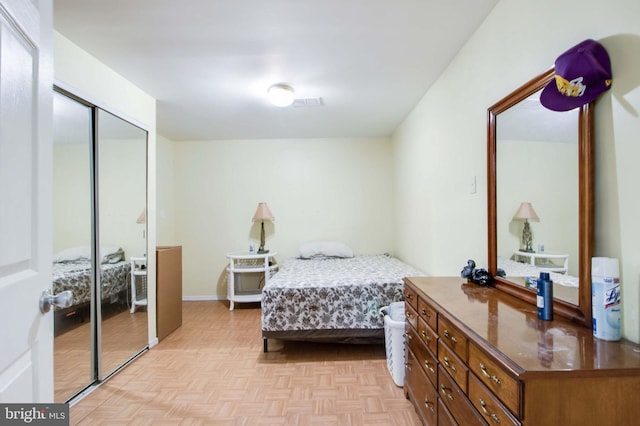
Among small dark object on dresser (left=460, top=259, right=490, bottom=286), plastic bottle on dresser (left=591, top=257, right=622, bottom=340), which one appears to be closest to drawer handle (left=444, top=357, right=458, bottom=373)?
plastic bottle on dresser (left=591, top=257, right=622, bottom=340)

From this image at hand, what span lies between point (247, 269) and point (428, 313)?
292cm

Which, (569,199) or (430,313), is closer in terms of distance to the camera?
(569,199)

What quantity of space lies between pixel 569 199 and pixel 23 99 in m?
1.78

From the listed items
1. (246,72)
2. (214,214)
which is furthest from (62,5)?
(214,214)

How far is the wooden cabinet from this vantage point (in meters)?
2.98

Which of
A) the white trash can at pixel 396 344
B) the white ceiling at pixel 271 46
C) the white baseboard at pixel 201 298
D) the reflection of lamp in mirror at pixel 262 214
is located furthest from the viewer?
the white baseboard at pixel 201 298

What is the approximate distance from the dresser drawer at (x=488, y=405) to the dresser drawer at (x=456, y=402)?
0.12ft

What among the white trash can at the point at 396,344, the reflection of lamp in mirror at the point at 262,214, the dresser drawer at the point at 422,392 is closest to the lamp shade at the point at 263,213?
the reflection of lamp in mirror at the point at 262,214

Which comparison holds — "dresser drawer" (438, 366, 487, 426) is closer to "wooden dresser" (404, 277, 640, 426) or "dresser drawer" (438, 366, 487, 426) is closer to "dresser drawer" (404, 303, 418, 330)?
"wooden dresser" (404, 277, 640, 426)

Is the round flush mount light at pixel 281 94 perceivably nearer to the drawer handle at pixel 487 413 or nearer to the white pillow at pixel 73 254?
the white pillow at pixel 73 254

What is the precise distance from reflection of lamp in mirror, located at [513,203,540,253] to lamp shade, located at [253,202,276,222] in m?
3.34

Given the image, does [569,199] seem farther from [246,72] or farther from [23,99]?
[246,72]

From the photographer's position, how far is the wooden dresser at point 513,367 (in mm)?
796

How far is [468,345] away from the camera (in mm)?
1112
